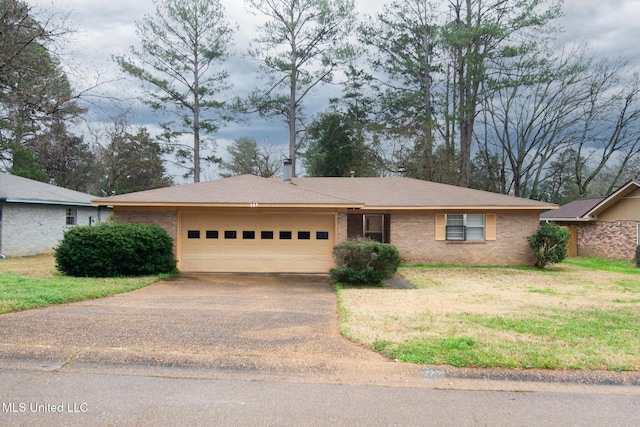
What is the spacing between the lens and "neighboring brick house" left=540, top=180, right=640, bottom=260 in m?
19.7

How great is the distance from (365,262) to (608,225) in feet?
52.4

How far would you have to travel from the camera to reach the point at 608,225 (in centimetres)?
2098

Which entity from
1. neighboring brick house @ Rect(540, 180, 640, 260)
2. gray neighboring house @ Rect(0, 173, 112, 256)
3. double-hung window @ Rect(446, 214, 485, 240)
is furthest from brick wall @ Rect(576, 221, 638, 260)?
gray neighboring house @ Rect(0, 173, 112, 256)

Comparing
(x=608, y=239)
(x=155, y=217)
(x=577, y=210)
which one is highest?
(x=577, y=210)

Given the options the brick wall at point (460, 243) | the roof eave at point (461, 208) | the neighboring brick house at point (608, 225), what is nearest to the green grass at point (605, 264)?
the neighboring brick house at point (608, 225)

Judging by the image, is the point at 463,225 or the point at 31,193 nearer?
the point at 463,225

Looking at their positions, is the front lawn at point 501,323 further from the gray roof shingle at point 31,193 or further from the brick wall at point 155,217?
the gray roof shingle at point 31,193

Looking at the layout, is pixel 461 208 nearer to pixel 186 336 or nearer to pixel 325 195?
pixel 325 195

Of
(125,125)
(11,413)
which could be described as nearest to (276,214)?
(11,413)

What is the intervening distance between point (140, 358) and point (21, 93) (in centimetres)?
1199

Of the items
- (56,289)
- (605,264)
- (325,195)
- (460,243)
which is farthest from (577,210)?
(56,289)

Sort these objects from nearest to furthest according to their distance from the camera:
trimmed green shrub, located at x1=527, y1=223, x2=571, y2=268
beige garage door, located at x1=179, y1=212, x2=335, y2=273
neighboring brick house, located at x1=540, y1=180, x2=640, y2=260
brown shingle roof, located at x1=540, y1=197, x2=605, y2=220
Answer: beige garage door, located at x1=179, y1=212, x2=335, y2=273 < trimmed green shrub, located at x1=527, y1=223, x2=571, y2=268 < neighboring brick house, located at x1=540, y1=180, x2=640, y2=260 < brown shingle roof, located at x1=540, y1=197, x2=605, y2=220

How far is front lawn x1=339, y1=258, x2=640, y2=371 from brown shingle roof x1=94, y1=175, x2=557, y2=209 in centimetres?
427

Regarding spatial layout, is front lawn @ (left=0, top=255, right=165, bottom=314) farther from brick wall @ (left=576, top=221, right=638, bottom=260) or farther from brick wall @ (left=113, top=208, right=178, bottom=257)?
brick wall @ (left=576, top=221, right=638, bottom=260)
